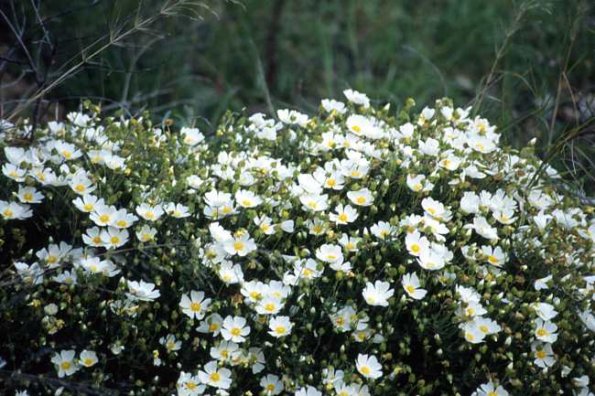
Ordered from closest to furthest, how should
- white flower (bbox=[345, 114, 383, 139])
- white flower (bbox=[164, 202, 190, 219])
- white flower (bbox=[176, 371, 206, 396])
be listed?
white flower (bbox=[176, 371, 206, 396]) < white flower (bbox=[164, 202, 190, 219]) < white flower (bbox=[345, 114, 383, 139])

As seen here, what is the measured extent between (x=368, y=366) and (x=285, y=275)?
328mm

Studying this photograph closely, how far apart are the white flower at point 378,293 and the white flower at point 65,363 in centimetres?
79

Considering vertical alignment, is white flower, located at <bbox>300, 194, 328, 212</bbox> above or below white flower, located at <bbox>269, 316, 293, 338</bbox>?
above

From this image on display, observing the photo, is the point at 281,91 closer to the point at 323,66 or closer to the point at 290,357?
the point at 323,66

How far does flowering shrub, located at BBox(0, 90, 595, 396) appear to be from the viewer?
2.14 metres

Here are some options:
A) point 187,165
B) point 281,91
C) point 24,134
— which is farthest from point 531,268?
point 281,91

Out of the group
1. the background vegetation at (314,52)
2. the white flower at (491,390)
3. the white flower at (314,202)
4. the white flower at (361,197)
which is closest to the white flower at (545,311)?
the white flower at (491,390)

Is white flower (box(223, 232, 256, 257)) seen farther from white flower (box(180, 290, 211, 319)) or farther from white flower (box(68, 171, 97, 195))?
white flower (box(68, 171, 97, 195))

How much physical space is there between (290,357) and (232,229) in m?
0.42

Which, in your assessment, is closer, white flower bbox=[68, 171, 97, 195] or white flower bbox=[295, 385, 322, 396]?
white flower bbox=[295, 385, 322, 396]

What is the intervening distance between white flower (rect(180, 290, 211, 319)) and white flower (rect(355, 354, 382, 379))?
0.43 m

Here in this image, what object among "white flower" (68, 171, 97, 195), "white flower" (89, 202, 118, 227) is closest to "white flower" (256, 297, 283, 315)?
"white flower" (89, 202, 118, 227)

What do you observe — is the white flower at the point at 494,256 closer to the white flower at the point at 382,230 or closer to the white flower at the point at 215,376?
the white flower at the point at 382,230

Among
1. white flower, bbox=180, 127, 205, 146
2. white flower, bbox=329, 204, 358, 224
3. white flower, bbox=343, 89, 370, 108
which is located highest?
white flower, bbox=180, 127, 205, 146
